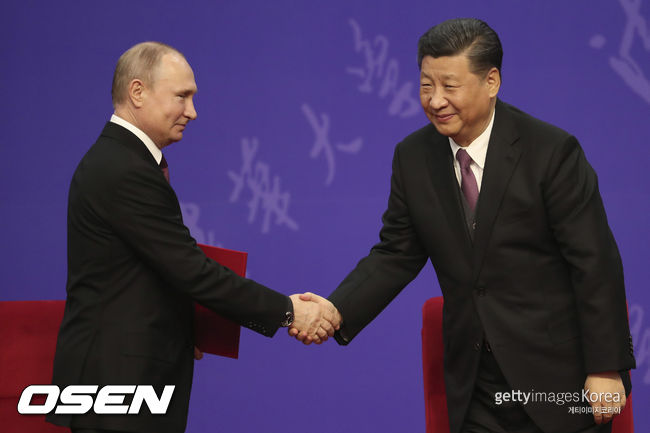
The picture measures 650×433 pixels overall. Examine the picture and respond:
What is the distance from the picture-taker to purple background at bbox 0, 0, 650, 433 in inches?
121

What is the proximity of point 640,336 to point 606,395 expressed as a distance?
1412 millimetres

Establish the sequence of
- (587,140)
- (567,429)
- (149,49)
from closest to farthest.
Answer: (567,429) → (149,49) → (587,140)

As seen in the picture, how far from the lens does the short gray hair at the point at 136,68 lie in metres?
2.00

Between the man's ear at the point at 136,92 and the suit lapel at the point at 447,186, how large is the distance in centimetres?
75

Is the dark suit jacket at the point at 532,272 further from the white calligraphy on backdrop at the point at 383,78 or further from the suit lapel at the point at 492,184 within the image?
the white calligraphy on backdrop at the point at 383,78

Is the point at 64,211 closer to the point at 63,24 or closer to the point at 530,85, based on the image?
the point at 63,24

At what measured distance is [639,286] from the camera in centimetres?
307

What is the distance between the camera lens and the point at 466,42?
74.1 inches

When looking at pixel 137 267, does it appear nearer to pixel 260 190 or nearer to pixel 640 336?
pixel 260 190

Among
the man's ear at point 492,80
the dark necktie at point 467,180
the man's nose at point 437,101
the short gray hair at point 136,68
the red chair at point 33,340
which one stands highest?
the short gray hair at point 136,68

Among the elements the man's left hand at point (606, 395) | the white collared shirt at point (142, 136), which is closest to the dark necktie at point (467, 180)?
the man's left hand at point (606, 395)

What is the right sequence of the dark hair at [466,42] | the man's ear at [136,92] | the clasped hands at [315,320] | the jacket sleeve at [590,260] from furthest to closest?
the clasped hands at [315,320] → the man's ear at [136,92] → the dark hair at [466,42] → the jacket sleeve at [590,260]

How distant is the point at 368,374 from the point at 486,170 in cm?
146

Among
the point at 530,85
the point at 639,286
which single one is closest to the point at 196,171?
the point at 530,85
